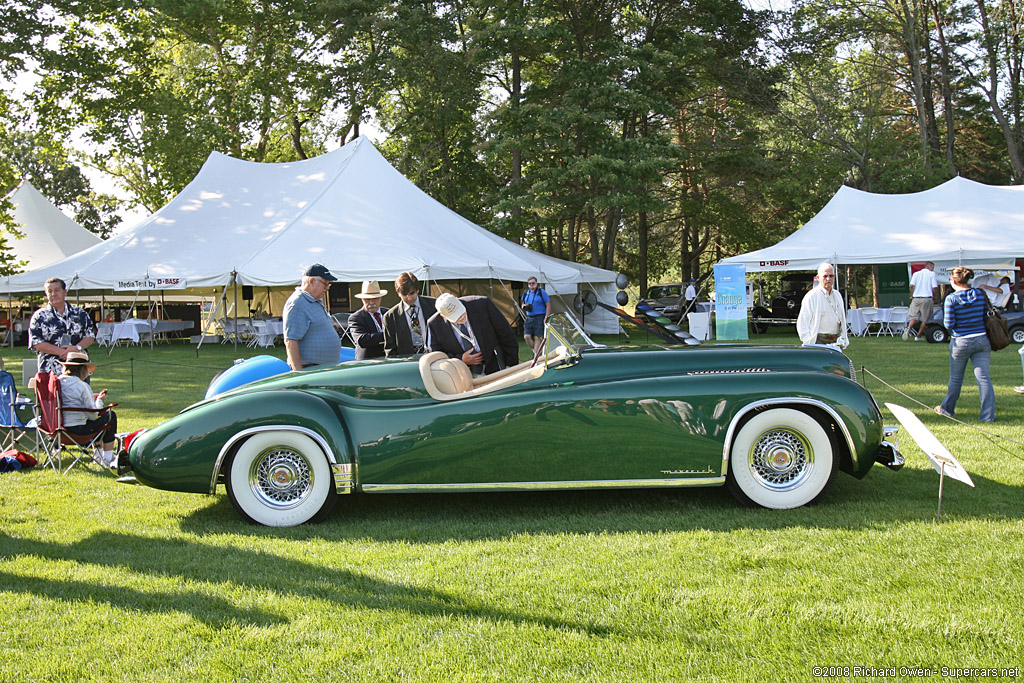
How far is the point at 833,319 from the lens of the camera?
27.6ft

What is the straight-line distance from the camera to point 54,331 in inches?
287

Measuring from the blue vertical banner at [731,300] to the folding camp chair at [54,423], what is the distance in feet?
45.1

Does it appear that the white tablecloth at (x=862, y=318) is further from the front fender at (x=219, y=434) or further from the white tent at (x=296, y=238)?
the front fender at (x=219, y=434)

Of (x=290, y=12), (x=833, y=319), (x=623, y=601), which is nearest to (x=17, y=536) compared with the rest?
(x=623, y=601)

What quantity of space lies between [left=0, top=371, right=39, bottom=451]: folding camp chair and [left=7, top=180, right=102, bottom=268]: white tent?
24045mm

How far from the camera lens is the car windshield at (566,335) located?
16.5ft

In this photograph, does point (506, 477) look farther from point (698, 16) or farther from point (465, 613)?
point (698, 16)

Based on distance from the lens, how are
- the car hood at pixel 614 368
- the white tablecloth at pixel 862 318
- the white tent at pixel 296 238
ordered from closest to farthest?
the car hood at pixel 614 368 < the white tent at pixel 296 238 < the white tablecloth at pixel 862 318

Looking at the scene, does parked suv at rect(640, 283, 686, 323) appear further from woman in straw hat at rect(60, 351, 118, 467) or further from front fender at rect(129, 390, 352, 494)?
front fender at rect(129, 390, 352, 494)

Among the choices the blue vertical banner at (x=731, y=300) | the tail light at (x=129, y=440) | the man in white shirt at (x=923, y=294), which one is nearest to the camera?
the tail light at (x=129, y=440)

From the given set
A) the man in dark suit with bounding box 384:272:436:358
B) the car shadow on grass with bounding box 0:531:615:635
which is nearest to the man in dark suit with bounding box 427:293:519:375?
the man in dark suit with bounding box 384:272:436:358

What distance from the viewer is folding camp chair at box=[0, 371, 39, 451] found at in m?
6.83

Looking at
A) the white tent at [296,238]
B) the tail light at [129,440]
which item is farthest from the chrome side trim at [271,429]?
the white tent at [296,238]

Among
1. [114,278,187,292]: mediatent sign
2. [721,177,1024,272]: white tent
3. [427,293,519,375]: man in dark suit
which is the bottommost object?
[427,293,519,375]: man in dark suit
